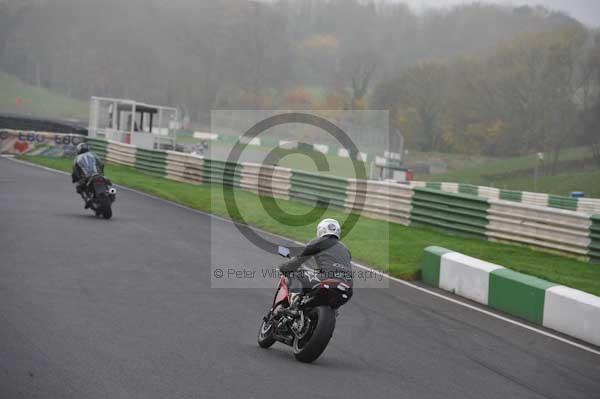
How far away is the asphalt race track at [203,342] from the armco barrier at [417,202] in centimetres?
538

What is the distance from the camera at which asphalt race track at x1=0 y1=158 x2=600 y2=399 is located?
6.70 meters

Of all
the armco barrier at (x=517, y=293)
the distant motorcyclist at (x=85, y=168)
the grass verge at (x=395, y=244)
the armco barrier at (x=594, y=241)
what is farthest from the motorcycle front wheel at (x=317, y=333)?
the distant motorcyclist at (x=85, y=168)

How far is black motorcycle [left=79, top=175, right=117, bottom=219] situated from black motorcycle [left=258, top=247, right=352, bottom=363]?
950 centimetres

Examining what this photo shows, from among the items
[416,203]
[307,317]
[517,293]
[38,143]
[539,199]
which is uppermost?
[38,143]

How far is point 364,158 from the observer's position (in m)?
46.0

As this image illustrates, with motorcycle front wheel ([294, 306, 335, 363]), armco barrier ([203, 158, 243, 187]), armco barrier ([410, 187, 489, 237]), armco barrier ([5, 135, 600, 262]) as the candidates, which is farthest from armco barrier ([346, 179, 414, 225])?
motorcycle front wheel ([294, 306, 335, 363])

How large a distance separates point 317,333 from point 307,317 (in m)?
0.34

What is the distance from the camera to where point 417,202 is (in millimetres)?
20500

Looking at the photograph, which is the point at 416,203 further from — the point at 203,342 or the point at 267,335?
the point at 203,342

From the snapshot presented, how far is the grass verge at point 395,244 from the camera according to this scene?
1460cm

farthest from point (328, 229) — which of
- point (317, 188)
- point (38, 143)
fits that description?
point (38, 143)

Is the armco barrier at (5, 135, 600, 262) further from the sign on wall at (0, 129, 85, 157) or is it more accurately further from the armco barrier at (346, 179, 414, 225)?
the sign on wall at (0, 129, 85, 157)

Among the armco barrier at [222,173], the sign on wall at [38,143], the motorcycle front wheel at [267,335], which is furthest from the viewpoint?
the sign on wall at [38,143]

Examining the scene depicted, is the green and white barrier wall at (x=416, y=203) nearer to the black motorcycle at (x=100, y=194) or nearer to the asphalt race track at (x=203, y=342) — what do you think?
the asphalt race track at (x=203, y=342)
